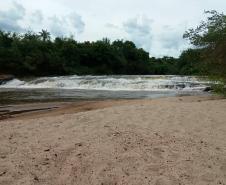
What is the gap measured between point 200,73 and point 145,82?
17.1 meters

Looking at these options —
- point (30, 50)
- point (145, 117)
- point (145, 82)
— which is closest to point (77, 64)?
point (30, 50)

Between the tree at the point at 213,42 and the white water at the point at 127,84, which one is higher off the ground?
the tree at the point at 213,42

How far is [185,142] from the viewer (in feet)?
22.8

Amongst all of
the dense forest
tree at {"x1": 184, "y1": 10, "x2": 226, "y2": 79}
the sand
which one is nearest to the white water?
the dense forest

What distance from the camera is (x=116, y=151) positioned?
639 centimetres

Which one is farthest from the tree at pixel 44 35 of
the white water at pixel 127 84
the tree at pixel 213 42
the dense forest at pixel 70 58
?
the tree at pixel 213 42

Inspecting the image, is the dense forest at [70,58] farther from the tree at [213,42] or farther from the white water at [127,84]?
the tree at [213,42]

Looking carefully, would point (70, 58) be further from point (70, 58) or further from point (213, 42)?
point (213, 42)

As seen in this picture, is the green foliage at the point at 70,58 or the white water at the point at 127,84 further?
the green foliage at the point at 70,58

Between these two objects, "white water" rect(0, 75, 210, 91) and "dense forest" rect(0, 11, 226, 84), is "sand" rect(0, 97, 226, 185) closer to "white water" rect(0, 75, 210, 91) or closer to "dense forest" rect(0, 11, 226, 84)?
"white water" rect(0, 75, 210, 91)

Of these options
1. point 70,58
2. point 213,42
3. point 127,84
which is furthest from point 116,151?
point 70,58

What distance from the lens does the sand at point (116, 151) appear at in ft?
18.0

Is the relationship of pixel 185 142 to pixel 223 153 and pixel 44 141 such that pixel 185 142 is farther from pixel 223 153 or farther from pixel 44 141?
pixel 44 141

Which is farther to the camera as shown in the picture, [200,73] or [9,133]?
[200,73]
